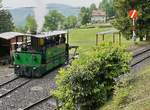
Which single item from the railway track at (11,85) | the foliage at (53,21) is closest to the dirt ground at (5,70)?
the railway track at (11,85)

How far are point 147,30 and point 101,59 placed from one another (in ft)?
66.4

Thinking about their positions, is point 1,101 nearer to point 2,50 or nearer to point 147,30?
point 2,50

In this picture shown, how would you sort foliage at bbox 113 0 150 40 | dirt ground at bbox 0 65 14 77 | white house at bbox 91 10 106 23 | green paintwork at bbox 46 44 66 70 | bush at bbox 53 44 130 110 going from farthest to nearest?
white house at bbox 91 10 106 23
foliage at bbox 113 0 150 40
dirt ground at bbox 0 65 14 77
green paintwork at bbox 46 44 66 70
bush at bbox 53 44 130 110

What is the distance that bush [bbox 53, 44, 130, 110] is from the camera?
11.6 metres

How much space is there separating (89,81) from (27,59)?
36.2 ft

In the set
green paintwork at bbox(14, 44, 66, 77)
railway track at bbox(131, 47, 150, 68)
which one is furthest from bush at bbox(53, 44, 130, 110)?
green paintwork at bbox(14, 44, 66, 77)

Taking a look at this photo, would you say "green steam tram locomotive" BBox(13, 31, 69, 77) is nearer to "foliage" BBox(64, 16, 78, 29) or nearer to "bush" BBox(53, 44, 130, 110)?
"bush" BBox(53, 44, 130, 110)

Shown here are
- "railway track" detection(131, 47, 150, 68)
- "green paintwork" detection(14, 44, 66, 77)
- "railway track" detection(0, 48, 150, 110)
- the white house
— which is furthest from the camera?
the white house

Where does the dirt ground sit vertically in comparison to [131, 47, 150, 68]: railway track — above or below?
below

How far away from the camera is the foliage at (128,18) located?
3153cm

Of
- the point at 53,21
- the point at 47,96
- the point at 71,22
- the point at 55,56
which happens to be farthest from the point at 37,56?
the point at 71,22

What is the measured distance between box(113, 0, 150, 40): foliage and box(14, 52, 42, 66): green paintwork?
1181 cm

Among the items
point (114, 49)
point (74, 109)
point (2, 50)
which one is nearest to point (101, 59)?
point (114, 49)

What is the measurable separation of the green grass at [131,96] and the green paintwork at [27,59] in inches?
396
